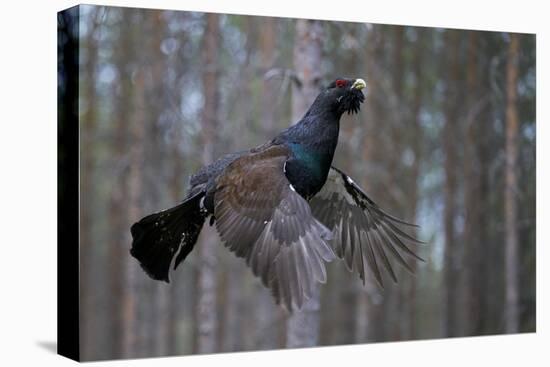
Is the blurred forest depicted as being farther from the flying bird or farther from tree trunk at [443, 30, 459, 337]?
the flying bird

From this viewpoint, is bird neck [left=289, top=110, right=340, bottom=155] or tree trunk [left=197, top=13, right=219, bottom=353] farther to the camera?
tree trunk [left=197, top=13, right=219, bottom=353]

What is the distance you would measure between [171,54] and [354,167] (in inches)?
148

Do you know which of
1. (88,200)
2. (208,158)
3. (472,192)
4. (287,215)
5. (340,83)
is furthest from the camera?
(88,200)

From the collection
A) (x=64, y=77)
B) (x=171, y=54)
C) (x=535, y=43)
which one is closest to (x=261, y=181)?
(x=64, y=77)

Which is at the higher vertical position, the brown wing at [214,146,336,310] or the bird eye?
the bird eye

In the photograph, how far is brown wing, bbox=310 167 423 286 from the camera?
7.02 meters

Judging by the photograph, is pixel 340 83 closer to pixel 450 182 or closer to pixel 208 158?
pixel 208 158

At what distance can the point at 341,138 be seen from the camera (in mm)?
11375

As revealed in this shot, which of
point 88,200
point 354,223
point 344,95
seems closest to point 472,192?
point 354,223

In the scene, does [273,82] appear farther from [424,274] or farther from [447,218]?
[424,274]

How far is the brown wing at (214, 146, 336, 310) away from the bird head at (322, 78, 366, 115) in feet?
1.83

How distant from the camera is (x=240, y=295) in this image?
16516mm

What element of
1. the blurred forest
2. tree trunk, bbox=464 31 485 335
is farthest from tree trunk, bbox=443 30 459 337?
tree trunk, bbox=464 31 485 335

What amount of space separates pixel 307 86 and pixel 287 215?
238cm
